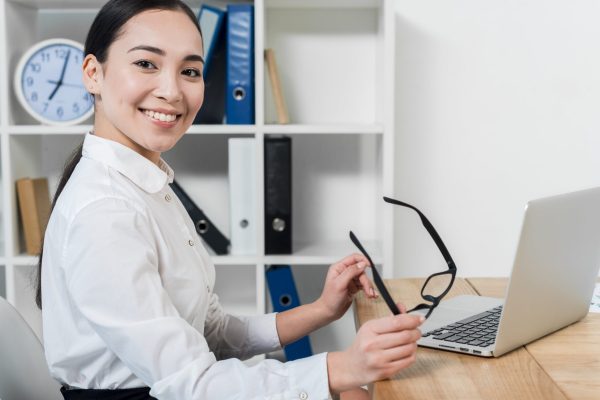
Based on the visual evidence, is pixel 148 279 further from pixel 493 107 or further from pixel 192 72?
pixel 493 107

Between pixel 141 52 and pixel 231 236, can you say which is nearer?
pixel 141 52

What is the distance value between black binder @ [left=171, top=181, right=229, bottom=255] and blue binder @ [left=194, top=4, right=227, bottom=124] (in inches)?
9.3

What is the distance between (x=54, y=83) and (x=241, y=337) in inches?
41.2

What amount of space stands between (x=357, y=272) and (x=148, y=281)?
46cm

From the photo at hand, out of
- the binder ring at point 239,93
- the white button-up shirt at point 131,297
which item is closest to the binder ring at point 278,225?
the binder ring at point 239,93

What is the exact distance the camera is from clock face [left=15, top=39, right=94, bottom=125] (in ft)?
7.02

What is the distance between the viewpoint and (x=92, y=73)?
1369 mm

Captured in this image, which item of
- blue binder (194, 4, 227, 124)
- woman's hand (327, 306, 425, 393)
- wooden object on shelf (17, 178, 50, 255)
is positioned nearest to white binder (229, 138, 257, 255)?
blue binder (194, 4, 227, 124)

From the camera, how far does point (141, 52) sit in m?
1.29

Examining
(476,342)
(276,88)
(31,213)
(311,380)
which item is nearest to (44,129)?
(31,213)

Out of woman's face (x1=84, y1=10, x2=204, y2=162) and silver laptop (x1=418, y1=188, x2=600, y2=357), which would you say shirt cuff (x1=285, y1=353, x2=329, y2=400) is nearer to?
silver laptop (x1=418, y1=188, x2=600, y2=357)

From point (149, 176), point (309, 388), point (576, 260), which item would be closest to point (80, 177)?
point (149, 176)

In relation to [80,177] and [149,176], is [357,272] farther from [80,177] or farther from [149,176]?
[80,177]

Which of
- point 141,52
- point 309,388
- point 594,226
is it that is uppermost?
point 141,52
